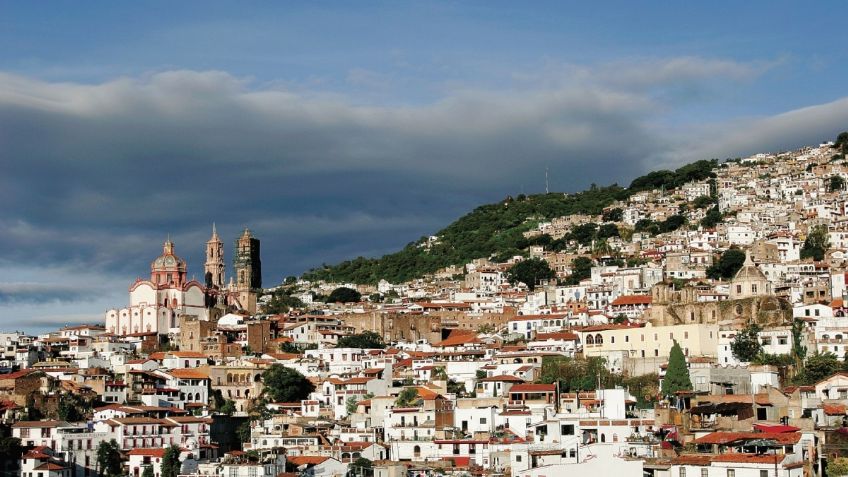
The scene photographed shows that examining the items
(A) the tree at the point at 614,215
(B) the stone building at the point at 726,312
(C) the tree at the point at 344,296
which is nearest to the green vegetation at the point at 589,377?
(B) the stone building at the point at 726,312

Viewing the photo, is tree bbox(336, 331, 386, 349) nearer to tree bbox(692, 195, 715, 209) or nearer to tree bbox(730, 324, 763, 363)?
tree bbox(730, 324, 763, 363)

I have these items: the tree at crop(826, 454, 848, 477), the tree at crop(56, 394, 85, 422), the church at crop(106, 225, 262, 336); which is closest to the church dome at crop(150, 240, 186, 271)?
the church at crop(106, 225, 262, 336)

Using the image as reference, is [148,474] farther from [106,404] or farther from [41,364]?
[41,364]

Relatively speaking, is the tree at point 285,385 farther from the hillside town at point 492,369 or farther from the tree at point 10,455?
the tree at point 10,455

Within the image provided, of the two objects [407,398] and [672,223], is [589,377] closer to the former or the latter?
[407,398]

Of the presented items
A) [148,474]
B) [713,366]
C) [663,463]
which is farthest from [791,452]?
[148,474]
